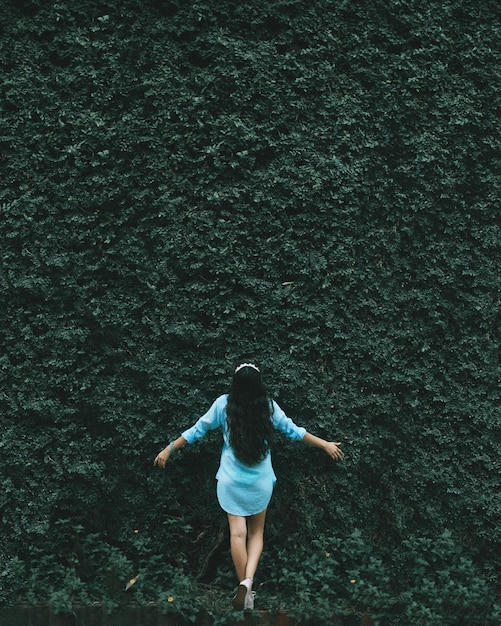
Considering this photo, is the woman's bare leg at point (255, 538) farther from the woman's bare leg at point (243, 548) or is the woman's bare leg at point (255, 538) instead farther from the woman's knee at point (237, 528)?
the woman's knee at point (237, 528)

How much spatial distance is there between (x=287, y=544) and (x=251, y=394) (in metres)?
1.07

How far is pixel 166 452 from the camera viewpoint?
16.3 feet

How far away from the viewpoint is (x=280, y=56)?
5.17 metres

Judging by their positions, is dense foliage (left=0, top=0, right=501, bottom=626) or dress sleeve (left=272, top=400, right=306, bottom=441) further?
dense foliage (left=0, top=0, right=501, bottom=626)

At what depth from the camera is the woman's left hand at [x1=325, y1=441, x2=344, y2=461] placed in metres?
4.99

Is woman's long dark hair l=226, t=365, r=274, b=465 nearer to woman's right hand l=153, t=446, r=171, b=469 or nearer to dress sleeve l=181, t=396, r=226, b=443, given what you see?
dress sleeve l=181, t=396, r=226, b=443

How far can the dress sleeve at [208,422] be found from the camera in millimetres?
4902

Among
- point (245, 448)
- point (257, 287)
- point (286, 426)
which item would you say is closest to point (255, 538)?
point (245, 448)

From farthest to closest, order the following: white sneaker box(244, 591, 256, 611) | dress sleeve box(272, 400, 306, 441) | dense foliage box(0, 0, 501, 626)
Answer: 1. dense foliage box(0, 0, 501, 626)
2. dress sleeve box(272, 400, 306, 441)
3. white sneaker box(244, 591, 256, 611)

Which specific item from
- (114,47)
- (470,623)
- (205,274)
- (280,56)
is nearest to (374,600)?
(470,623)

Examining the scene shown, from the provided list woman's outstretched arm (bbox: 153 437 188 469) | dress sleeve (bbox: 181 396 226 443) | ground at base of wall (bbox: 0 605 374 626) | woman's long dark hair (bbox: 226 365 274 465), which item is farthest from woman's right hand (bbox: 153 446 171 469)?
ground at base of wall (bbox: 0 605 374 626)

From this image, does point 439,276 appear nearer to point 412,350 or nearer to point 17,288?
point 412,350

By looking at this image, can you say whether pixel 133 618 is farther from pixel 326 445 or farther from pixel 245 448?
pixel 326 445

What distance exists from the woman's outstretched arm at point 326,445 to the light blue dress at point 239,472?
0.06m
